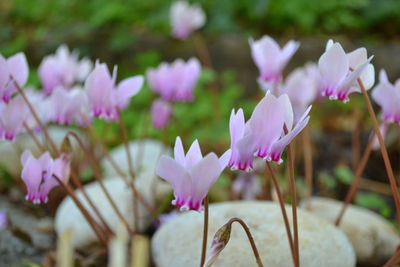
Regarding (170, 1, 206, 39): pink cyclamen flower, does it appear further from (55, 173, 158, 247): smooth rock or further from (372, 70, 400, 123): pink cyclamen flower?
(372, 70, 400, 123): pink cyclamen flower

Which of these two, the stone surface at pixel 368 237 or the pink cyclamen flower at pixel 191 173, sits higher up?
the pink cyclamen flower at pixel 191 173

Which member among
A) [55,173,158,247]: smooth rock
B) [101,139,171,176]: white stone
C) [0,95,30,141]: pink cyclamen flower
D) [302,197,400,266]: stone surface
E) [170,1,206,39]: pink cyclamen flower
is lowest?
[302,197,400,266]: stone surface

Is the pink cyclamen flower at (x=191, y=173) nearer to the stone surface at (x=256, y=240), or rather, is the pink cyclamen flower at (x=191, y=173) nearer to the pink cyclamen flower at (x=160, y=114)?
the stone surface at (x=256, y=240)

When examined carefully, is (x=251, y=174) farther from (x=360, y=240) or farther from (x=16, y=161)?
(x=16, y=161)

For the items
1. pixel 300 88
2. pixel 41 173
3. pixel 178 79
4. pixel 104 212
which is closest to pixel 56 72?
pixel 178 79

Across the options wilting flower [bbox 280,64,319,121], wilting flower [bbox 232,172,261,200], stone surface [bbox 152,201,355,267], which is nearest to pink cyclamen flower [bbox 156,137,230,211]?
stone surface [bbox 152,201,355,267]

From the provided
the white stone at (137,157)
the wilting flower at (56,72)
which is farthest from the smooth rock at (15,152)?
the wilting flower at (56,72)
